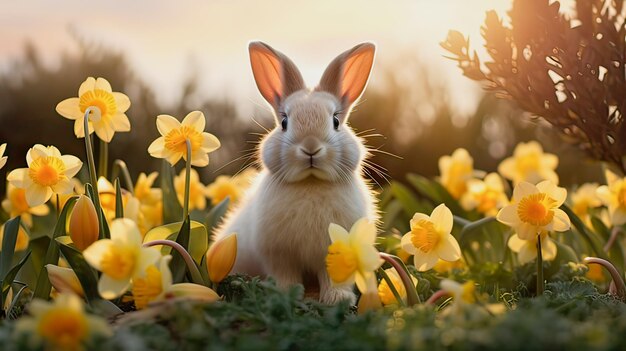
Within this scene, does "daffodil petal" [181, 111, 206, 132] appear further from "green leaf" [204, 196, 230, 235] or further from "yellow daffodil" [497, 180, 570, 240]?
"yellow daffodil" [497, 180, 570, 240]

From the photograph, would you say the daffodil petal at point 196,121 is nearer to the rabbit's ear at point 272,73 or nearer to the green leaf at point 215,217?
the rabbit's ear at point 272,73

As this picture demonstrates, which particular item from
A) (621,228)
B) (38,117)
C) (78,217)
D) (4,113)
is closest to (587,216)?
(621,228)

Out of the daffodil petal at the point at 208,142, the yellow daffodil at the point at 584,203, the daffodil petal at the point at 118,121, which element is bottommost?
the yellow daffodil at the point at 584,203

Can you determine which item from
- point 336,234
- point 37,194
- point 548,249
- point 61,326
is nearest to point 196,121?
point 37,194

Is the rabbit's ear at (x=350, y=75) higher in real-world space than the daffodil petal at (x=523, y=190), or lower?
higher

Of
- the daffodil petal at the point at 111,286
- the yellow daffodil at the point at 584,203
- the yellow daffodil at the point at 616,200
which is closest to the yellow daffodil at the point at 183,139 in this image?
the daffodil petal at the point at 111,286

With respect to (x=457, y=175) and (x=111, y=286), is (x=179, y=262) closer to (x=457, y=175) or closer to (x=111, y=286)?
(x=111, y=286)
